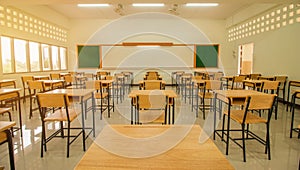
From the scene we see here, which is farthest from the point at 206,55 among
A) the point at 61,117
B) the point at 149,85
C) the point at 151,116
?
the point at 61,117

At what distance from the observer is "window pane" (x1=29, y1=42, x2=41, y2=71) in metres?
7.39

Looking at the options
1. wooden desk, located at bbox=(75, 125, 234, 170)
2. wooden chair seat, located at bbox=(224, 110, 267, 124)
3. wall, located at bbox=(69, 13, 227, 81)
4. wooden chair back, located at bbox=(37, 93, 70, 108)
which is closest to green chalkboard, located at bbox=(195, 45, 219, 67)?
wall, located at bbox=(69, 13, 227, 81)

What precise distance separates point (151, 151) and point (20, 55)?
24.3ft

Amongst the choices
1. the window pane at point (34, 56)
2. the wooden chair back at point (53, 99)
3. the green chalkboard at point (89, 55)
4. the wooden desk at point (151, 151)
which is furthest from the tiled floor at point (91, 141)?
the green chalkboard at point (89, 55)

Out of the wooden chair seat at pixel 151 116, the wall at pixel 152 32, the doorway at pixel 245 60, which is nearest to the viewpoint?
the wooden chair seat at pixel 151 116

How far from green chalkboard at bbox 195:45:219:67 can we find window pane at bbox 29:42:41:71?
7236 millimetres

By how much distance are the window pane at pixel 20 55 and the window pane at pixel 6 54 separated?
314 millimetres

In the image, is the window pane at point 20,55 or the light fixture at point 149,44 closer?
the window pane at point 20,55

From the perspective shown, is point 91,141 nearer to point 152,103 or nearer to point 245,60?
point 152,103

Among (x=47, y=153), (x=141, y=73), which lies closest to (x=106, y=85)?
(x=47, y=153)

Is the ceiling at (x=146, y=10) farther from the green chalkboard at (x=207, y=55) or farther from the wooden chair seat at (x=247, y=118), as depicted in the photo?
the wooden chair seat at (x=247, y=118)

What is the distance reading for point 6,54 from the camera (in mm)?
6098

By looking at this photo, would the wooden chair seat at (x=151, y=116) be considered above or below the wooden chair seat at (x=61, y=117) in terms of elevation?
below

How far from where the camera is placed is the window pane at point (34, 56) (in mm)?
7395
